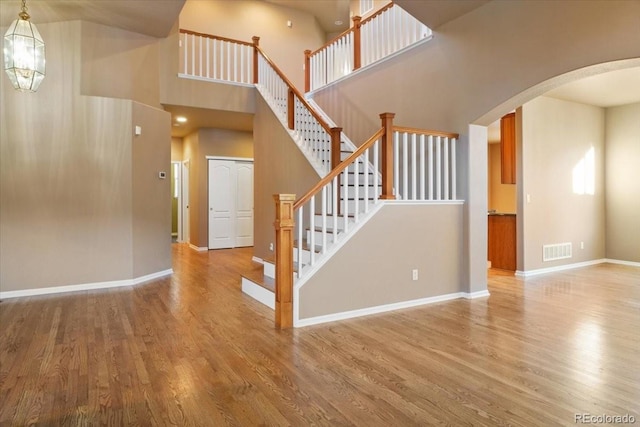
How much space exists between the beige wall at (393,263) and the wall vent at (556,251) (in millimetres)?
2682

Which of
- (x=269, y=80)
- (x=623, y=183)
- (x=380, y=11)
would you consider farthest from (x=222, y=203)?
(x=623, y=183)

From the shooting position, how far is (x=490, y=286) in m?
5.41

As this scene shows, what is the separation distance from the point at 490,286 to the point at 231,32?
7696 mm

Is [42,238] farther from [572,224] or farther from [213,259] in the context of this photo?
[572,224]

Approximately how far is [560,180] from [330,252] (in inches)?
201

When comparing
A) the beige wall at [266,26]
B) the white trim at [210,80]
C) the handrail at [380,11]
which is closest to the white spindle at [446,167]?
the handrail at [380,11]

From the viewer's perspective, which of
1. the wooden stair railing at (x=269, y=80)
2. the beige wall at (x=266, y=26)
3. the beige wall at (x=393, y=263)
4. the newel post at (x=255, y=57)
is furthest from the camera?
the beige wall at (x=266, y=26)

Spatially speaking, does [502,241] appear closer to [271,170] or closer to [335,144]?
[335,144]

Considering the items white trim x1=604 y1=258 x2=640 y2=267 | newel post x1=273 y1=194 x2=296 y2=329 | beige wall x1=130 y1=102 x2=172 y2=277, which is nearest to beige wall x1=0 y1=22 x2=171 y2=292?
beige wall x1=130 y1=102 x2=172 y2=277

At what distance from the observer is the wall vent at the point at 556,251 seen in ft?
21.3

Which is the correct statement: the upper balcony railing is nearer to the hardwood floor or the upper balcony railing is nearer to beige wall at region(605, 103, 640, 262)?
the hardwood floor

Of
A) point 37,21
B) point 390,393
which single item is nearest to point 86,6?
point 37,21

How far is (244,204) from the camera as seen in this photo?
31.9 ft

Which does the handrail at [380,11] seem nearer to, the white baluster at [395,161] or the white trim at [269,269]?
the white baluster at [395,161]
